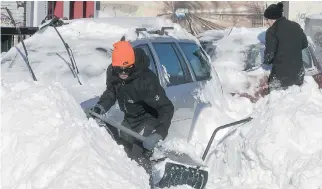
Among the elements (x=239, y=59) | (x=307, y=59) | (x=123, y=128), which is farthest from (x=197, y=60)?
(x=123, y=128)

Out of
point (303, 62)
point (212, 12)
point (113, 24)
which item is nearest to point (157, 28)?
point (113, 24)

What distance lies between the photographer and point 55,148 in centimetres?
437

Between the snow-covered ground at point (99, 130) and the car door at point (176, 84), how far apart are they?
35 centimetres

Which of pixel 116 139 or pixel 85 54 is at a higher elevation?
pixel 85 54

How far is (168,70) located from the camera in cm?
680

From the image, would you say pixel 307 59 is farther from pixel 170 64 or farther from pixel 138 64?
pixel 138 64

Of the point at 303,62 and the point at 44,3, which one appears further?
the point at 44,3

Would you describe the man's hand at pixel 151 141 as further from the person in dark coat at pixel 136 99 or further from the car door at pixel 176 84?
the car door at pixel 176 84

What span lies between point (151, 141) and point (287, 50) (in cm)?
375

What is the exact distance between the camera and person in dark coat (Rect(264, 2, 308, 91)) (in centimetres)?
795

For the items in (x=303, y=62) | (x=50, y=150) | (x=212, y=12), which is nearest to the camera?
(x=50, y=150)

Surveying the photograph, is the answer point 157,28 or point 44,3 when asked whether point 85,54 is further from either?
point 44,3

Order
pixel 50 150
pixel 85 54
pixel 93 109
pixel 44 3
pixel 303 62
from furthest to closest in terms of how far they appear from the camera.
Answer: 1. pixel 44 3
2. pixel 303 62
3. pixel 85 54
4. pixel 93 109
5. pixel 50 150

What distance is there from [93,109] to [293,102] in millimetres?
2302
